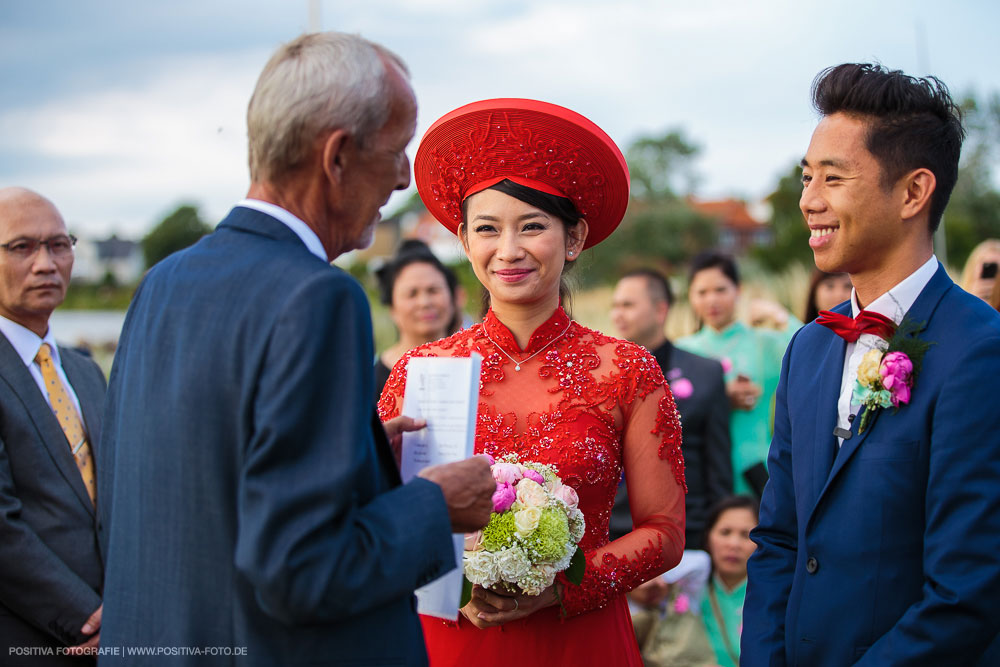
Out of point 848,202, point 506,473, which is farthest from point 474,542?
point 848,202

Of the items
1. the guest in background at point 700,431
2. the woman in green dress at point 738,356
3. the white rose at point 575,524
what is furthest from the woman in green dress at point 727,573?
the white rose at point 575,524

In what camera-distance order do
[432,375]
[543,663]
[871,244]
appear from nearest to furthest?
1. [432,375]
2. [871,244]
3. [543,663]

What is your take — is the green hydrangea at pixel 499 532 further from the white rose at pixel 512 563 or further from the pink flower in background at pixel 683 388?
the pink flower in background at pixel 683 388

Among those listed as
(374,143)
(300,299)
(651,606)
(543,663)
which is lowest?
(651,606)

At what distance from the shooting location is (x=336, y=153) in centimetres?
187

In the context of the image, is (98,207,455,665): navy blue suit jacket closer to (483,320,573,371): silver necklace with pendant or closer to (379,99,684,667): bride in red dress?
(379,99,684,667): bride in red dress

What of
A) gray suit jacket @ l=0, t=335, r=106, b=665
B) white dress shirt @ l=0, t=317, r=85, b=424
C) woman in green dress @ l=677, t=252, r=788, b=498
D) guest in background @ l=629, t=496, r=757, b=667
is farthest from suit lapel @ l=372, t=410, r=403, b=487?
woman in green dress @ l=677, t=252, r=788, b=498

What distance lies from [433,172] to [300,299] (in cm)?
166

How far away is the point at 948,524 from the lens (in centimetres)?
224

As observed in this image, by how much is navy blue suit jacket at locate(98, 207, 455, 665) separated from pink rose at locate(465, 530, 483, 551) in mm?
570

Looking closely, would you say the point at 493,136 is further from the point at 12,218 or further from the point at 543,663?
the point at 12,218

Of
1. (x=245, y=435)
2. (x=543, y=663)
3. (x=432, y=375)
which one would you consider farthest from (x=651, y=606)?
(x=245, y=435)

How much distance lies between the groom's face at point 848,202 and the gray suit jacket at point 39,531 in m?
3.07

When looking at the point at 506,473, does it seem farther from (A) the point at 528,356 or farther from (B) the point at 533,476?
(A) the point at 528,356
